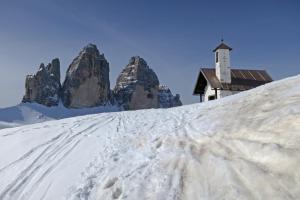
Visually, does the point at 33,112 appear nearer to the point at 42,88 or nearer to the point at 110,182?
the point at 42,88

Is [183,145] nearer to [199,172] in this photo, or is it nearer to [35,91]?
[199,172]

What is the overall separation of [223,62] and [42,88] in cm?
8181

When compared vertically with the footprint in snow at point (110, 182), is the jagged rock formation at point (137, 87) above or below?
above

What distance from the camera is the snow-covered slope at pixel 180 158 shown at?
632cm

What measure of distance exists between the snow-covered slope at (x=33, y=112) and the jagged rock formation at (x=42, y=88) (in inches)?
102

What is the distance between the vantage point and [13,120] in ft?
278

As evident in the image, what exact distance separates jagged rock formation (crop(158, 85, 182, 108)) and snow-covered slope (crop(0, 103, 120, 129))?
16337 mm

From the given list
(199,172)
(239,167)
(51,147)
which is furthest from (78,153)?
(239,167)

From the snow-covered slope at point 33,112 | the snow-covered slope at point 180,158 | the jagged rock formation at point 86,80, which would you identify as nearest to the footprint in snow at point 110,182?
the snow-covered slope at point 180,158

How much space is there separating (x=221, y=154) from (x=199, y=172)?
0.62m

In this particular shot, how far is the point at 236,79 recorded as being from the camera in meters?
32.5

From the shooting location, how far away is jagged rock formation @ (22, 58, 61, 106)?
106188 mm

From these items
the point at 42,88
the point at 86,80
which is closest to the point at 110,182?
the point at 42,88

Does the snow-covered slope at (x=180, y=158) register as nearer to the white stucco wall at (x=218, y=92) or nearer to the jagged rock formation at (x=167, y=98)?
the white stucco wall at (x=218, y=92)
